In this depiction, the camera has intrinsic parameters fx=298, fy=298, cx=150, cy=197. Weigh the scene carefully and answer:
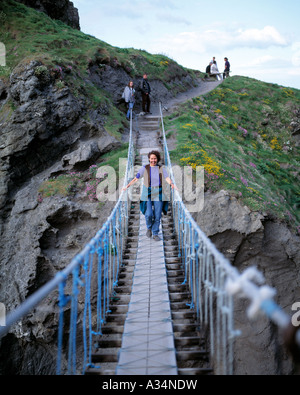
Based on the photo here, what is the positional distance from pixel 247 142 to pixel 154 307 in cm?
1466

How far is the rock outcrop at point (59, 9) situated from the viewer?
71.5ft

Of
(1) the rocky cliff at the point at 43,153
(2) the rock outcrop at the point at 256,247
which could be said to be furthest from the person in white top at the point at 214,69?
(2) the rock outcrop at the point at 256,247

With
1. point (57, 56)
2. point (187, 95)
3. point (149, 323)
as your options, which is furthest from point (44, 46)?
point (149, 323)

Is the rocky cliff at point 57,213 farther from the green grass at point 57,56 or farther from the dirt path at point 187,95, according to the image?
the dirt path at point 187,95

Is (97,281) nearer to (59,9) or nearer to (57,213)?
(57,213)

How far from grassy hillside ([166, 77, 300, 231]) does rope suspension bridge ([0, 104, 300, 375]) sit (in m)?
3.02

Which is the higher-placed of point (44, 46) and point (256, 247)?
point (44, 46)

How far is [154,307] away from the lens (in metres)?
4.41

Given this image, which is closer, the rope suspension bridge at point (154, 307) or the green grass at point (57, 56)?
the rope suspension bridge at point (154, 307)

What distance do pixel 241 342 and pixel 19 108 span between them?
1046 cm

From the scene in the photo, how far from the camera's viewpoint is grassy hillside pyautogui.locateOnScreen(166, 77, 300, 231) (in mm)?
9094

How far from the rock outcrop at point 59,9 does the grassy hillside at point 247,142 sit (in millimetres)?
13891

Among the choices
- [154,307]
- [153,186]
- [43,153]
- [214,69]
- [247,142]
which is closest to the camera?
[154,307]
